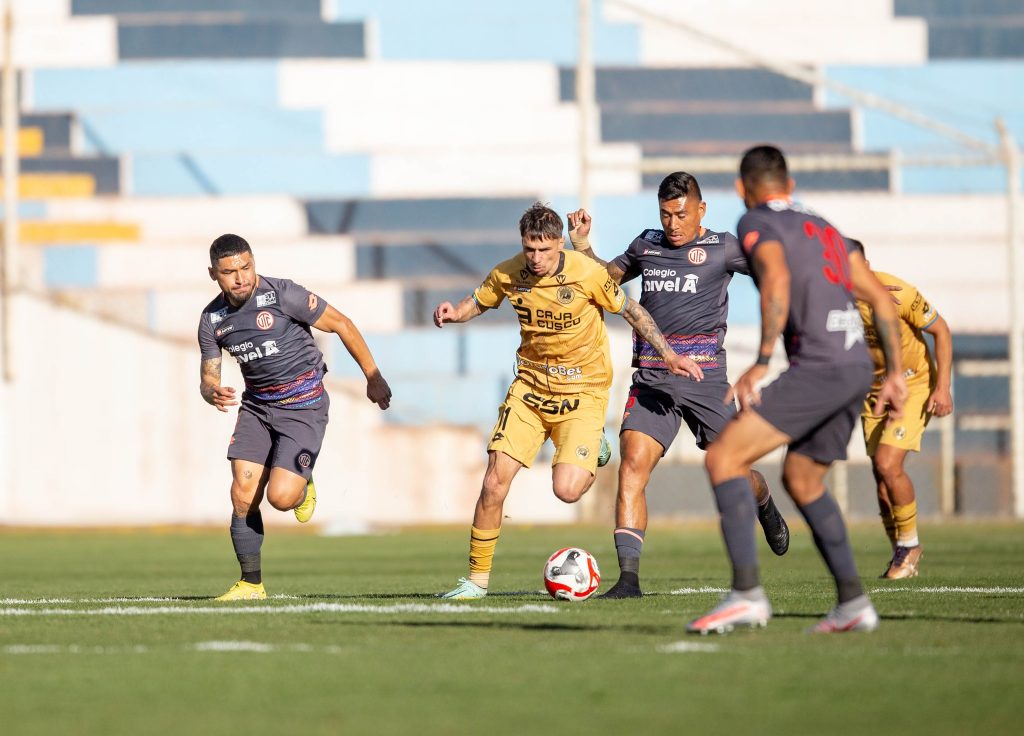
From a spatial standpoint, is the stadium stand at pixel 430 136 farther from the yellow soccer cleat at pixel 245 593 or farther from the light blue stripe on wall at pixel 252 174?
the yellow soccer cleat at pixel 245 593

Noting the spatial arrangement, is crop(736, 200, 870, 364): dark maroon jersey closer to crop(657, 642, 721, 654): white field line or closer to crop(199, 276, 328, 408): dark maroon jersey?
crop(657, 642, 721, 654): white field line

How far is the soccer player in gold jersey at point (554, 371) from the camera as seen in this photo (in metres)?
9.23

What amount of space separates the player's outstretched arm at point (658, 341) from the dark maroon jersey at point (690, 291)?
1.72ft

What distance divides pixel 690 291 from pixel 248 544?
2.86 m

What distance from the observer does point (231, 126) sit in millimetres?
37531

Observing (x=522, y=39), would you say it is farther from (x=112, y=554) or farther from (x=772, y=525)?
(x=772, y=525)

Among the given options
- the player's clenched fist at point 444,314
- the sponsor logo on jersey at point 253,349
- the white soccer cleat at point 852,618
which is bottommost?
the white soccer cleat at point 852,618

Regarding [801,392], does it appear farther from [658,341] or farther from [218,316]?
[218,316]

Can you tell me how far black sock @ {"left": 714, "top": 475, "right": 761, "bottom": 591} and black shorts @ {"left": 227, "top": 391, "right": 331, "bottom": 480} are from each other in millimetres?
3617

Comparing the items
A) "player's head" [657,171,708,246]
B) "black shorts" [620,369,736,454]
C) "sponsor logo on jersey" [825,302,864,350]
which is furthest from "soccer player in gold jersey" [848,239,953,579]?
"sponsor logo on jersey" [825,302,864,350]

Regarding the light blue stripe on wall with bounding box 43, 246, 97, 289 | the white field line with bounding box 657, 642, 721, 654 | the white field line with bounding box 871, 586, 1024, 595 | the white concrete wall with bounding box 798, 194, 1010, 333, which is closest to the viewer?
the white field line with bounding box 657, 642, 721, 654

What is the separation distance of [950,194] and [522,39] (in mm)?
10995

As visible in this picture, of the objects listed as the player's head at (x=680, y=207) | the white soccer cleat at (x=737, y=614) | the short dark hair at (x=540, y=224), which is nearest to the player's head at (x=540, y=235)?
the short dark hair at (x=540, y=224)

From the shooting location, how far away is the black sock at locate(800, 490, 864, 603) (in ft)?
22.0
